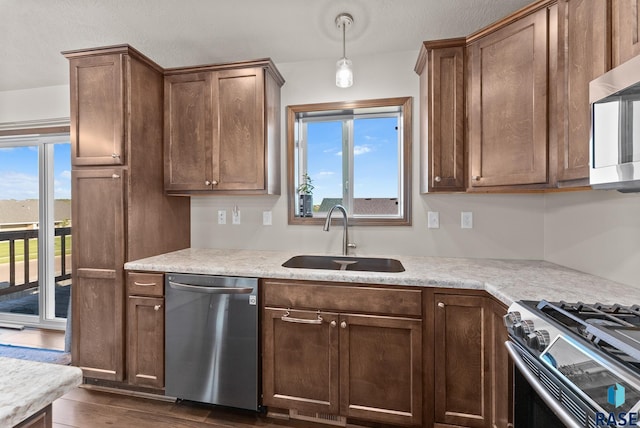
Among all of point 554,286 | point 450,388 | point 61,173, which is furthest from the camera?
point 61,173

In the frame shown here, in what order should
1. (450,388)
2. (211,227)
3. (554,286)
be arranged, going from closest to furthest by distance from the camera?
(554,286)
(450,388)
(211,227)

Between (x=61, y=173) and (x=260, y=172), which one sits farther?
(x=61, y=173)

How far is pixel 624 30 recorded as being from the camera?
1.15m

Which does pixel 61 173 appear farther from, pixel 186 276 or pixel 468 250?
pixel 468 250

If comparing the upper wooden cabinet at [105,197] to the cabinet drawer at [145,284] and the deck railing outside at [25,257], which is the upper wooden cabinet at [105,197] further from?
the deck railing outside at [25,257]

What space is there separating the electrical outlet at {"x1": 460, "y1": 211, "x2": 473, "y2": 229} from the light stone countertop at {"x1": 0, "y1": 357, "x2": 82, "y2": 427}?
7.50 ft

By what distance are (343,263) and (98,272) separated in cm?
172

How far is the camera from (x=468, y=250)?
2260mm

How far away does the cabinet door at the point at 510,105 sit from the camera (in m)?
1.60

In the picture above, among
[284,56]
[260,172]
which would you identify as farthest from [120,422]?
[284,56]

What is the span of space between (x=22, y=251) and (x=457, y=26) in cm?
478

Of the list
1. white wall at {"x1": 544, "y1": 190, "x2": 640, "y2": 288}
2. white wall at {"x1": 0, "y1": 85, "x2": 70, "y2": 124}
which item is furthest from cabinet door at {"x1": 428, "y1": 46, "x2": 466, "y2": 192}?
white wall at {"x1": 0, "y1": 85, "x2": 70, "y2": 124}

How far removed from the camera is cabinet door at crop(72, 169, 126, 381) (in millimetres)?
2037

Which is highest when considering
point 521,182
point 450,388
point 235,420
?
point 521,182
